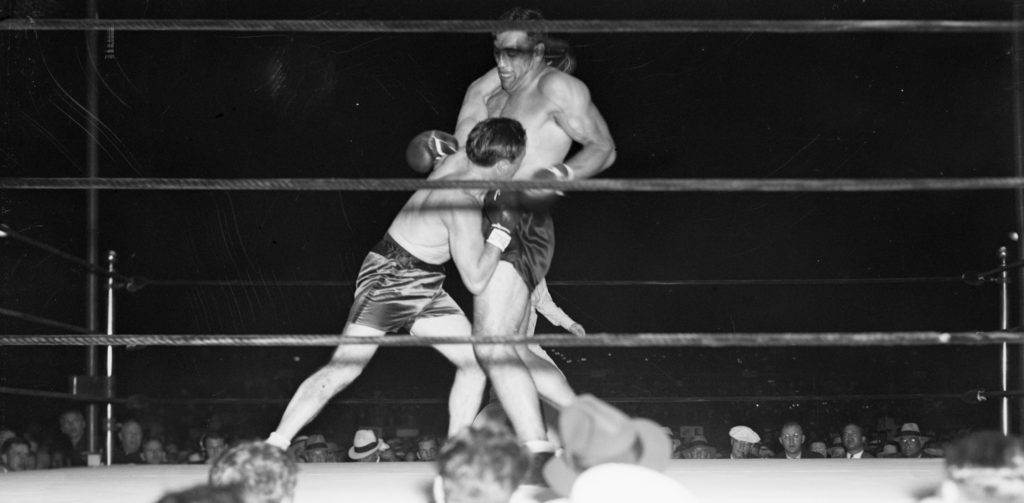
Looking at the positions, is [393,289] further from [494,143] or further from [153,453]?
[153,453]

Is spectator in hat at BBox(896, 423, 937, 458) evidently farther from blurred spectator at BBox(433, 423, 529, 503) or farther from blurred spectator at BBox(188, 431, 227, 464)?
blurred spectator at BBox(433, 423, 529, 503)

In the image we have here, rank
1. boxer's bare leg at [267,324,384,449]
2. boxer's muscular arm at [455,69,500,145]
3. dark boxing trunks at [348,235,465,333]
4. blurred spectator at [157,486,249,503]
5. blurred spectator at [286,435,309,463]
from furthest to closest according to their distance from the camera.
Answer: blurred spectator at [286,435,309,463] < boxer's muscular arm at [455,69,500,145] < dark boxing trunks at [348,235,465,333] < boxer's bare leg at [267,324,384,449] < blurred spectator at [157,486,249,503]

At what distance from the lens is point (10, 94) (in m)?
3.73

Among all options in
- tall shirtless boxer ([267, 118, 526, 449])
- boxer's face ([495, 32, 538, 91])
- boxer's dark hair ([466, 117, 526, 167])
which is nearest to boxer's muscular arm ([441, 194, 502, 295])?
tall shirtless boxer ([267, 118, 526, 449])

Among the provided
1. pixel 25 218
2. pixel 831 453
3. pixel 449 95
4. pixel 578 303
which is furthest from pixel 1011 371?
pixel 25 218

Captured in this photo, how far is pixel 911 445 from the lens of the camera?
4316 mm

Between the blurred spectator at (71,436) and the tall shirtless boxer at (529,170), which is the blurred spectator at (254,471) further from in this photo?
the blurred spectator at (71,436)

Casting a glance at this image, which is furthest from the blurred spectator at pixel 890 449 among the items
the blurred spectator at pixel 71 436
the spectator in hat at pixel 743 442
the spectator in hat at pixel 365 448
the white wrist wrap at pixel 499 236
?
the blurred spectator at pixel 71 436

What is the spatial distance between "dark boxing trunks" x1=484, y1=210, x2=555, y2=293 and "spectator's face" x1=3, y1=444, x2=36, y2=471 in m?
2.09

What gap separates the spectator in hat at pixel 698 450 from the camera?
4.09 metres

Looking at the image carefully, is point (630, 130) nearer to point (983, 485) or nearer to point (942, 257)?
point (942, 257)

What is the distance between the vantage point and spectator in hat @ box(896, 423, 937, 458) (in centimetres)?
428

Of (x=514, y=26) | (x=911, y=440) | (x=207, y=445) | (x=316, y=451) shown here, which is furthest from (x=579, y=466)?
(x=911, y=440)

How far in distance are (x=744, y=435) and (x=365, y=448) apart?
4.93 feet
